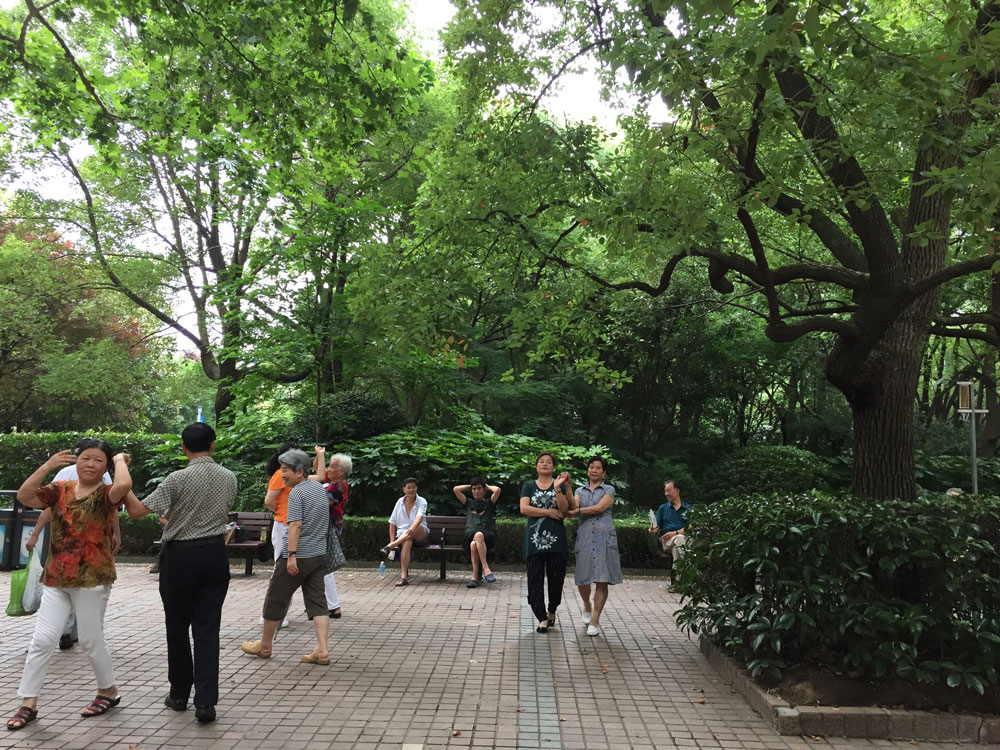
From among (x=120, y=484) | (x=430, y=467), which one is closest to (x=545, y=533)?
(x=120, y=484)

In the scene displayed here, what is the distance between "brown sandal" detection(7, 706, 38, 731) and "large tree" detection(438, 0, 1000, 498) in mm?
5708

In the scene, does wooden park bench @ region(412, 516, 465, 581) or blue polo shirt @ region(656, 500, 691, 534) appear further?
wooden park bench @ region(412, 516, 465, 581)

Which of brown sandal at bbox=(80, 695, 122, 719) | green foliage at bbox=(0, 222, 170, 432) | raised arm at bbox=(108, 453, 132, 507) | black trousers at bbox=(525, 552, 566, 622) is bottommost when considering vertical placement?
brown sandal at bbox=(80, 695, 122, 719)

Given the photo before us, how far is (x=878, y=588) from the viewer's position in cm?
548

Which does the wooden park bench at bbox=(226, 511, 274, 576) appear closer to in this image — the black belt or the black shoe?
the black shoe

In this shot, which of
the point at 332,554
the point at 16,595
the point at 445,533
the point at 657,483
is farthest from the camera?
the point at 657,483

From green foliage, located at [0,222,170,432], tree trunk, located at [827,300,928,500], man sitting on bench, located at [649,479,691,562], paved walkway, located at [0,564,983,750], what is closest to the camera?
paved walkway, located at [0,564,983,750]

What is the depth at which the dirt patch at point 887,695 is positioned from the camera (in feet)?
16.2

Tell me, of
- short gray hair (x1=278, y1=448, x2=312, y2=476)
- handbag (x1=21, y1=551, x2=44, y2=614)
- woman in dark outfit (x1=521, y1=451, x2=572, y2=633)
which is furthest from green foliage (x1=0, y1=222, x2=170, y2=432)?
woman in dark outfit (x1=521, y1=451, x2=572, y2=633)

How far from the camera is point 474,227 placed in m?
9.56

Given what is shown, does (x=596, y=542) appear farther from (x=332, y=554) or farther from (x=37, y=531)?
(x=37, y=531)

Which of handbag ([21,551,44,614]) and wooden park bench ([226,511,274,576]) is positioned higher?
handbag ([21,551,44,614])

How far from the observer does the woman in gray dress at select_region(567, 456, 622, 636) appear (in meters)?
7.36

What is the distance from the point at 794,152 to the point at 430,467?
380 inches
